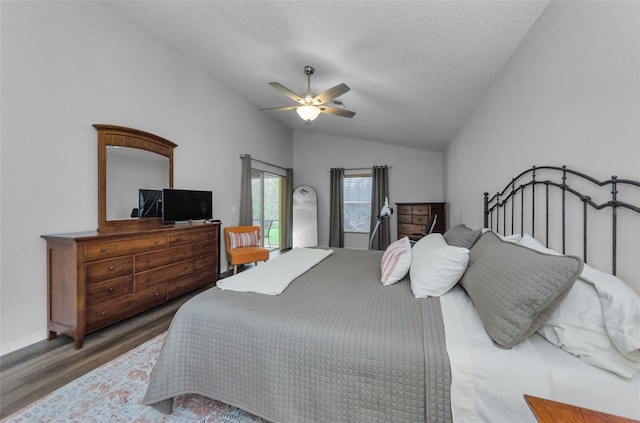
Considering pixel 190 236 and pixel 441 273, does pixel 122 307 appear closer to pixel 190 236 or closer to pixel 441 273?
pixel 190 236

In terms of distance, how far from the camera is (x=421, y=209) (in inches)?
191

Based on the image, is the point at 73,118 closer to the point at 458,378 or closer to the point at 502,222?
the point at 458,378

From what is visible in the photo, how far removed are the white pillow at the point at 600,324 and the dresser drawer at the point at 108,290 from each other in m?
3.03

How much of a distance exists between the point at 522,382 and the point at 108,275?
293cm

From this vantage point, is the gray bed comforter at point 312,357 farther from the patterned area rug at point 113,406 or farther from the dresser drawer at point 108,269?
the dresser drawer at point 108,269

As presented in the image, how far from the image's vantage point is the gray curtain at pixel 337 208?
6.27 metres

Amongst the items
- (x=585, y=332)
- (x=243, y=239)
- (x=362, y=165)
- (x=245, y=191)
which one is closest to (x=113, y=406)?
(x=585, y=332)

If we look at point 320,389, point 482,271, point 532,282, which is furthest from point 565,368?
point 320,389

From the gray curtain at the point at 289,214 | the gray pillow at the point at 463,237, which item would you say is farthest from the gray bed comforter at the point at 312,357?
the gray curtain at the point at 289,214

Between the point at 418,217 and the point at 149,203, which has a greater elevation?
the point at 149,203

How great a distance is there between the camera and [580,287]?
98 cm

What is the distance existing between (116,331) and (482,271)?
296 centimetres

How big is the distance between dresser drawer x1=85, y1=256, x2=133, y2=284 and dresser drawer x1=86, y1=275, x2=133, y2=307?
4 cm

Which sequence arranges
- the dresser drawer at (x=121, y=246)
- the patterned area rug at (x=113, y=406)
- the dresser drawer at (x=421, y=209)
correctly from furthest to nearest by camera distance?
the dresser drawer at (x=421, y=209), the dresser drawer at (x=121, y=246), the patterned area rug at (x=113, y=406)
